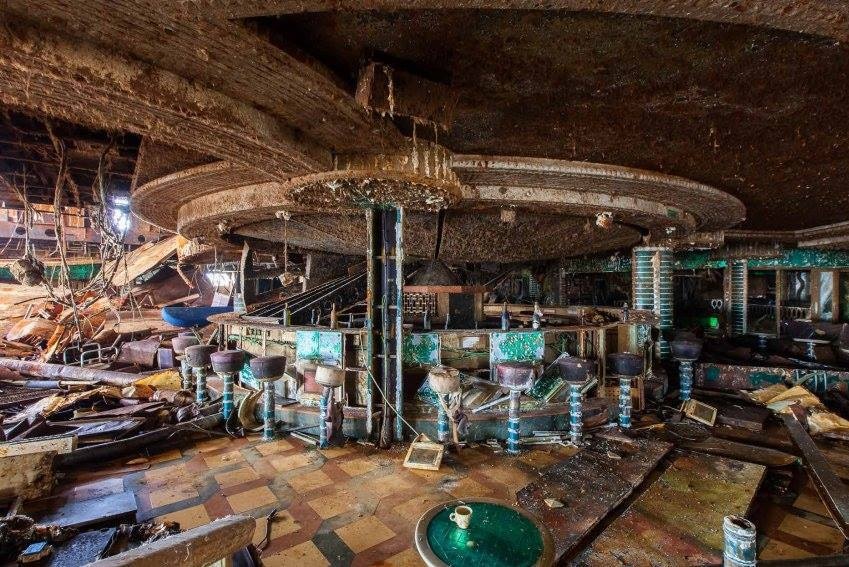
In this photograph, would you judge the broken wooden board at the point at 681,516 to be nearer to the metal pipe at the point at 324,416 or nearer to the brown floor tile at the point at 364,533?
the brown floor tile at the point at 364,533

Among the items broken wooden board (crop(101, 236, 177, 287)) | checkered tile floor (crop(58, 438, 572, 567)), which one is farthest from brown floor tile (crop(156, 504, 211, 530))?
broken wooden board (crop(101, 236, 177, 287))

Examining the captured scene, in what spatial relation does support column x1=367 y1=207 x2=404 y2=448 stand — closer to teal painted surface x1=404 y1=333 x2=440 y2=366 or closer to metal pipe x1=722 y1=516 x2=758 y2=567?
teal painted surface x1=404 y1=333 x2=440 y2=366

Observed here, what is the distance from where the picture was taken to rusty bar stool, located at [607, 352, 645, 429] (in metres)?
5.21

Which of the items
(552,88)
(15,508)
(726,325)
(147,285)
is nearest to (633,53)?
(552,88)

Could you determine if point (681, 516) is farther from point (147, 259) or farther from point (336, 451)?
point (147, 259)

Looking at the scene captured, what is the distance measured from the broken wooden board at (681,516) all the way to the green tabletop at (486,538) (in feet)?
3.85

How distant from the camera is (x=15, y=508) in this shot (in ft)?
11.1

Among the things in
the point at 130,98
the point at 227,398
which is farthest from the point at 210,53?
the point at 227,398

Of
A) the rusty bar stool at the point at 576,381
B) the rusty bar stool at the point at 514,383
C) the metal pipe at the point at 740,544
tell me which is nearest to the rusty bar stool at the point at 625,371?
the rusty bar stool at the point at 576,381

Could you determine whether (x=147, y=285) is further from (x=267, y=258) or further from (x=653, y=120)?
(x=653, y=120)

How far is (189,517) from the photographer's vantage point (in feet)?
11.2

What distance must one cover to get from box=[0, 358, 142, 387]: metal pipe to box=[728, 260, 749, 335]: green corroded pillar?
16.5 meters

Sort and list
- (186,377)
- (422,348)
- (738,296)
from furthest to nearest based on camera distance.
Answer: (738,296), (186,377), (422,348)

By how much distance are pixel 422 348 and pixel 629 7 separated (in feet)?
15.3
